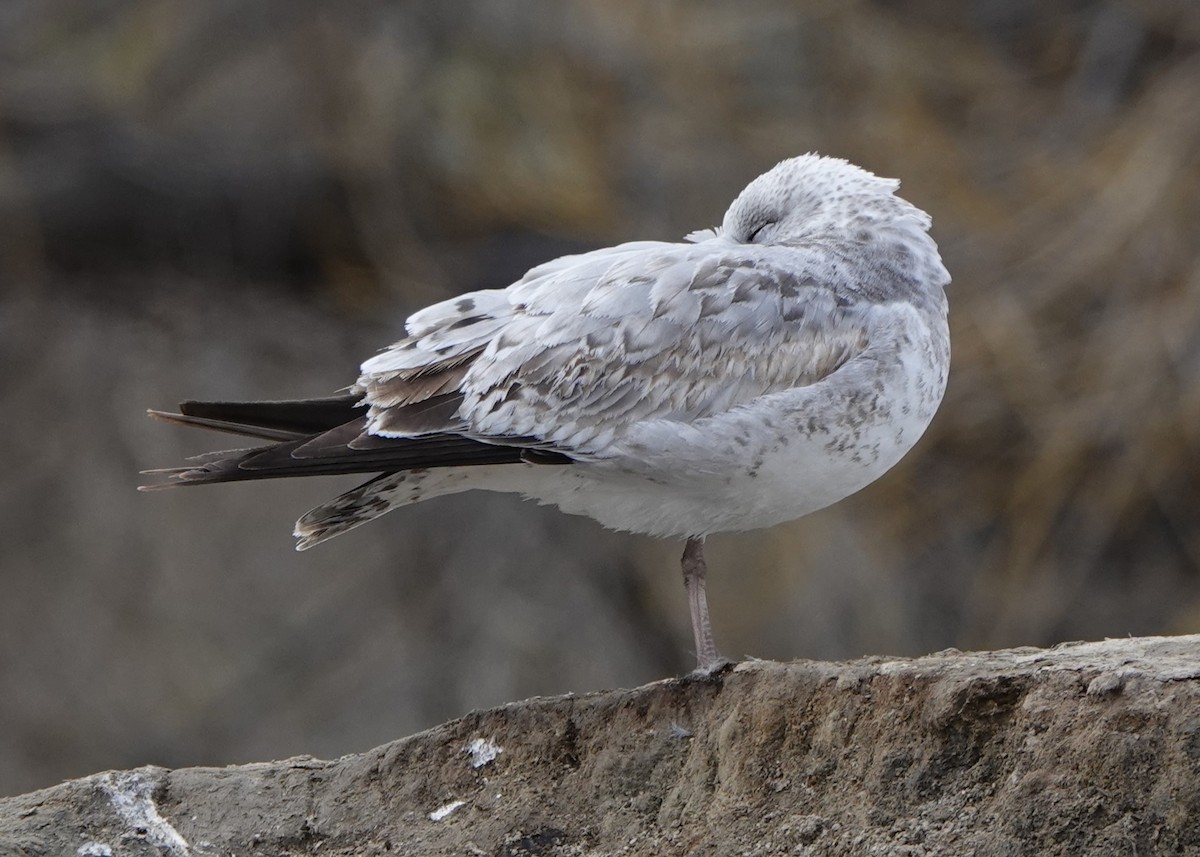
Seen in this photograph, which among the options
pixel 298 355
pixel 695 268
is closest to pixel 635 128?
pixel 298 355

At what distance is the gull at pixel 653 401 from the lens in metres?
2.92

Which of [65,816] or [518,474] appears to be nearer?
[65,816]

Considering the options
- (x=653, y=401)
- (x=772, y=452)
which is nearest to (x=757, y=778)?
(x=772, y=452)

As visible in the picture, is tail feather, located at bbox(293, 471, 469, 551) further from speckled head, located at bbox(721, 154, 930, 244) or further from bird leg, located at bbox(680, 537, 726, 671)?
speckled head, located at bbox(721, 154, 930, 244)

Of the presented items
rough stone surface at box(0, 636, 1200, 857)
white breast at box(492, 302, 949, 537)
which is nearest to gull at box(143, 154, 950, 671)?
white breast at box(492, 302, 949, 537)

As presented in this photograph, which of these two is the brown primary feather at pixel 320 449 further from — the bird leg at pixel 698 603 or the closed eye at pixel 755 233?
the closed eye at pixel 755 233

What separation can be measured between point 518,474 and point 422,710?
11.7 ft

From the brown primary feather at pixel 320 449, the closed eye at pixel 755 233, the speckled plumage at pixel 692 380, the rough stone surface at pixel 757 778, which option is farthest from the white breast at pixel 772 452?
the closed eye at pixel 755 233

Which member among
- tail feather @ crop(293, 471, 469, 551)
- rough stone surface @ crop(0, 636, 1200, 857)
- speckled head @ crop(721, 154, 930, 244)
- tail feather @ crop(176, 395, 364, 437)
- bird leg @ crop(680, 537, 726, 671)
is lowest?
rough stone surface @ crop(0, 636, 1200, 857)

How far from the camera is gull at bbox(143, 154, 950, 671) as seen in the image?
2.92 meters

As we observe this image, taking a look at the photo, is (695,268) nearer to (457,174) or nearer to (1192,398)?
(1192,398)

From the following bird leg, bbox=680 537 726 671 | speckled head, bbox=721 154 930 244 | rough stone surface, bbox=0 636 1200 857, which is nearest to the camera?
rough stone surface, bbox=0 636 1200 857

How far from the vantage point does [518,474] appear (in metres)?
3.08

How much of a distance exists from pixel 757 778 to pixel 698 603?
550 mm
